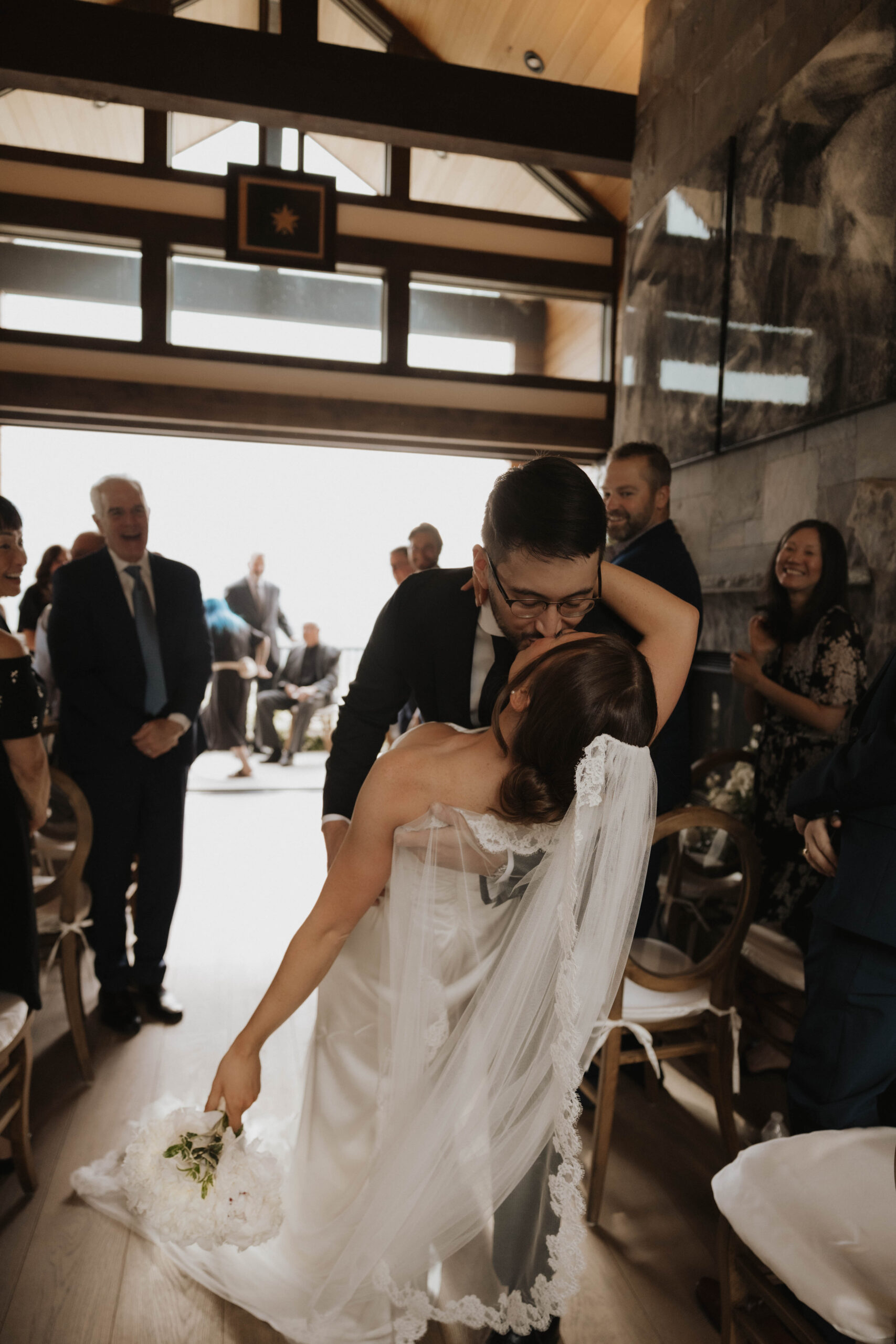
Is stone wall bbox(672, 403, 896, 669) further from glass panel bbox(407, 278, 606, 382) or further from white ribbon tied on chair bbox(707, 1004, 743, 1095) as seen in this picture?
glass panel bbox(407, 278, 606, 382)

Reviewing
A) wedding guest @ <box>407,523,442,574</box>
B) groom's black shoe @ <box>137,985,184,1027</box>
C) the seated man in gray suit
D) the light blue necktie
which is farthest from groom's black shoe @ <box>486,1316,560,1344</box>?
the seated man in gray suit

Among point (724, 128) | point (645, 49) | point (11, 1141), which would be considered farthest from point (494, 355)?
point (11, 1141)

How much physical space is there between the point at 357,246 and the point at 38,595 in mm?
3460

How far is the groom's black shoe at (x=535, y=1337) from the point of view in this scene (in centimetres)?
154

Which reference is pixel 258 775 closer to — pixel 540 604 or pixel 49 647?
pixel 49 647

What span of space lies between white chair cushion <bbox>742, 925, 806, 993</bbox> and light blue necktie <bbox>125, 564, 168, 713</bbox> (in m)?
2.01

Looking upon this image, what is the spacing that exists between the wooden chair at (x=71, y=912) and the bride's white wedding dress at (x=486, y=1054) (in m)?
Answer: 1.24

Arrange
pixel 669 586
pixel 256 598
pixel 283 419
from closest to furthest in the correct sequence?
1. pixel 669 586
2. pixel 283 419
3. pixel 256 598

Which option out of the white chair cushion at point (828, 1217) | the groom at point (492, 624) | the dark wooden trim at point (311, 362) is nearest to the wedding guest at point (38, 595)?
the dark wooden trim at point (311, 362)

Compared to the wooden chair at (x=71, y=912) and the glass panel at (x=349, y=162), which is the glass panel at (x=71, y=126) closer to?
the glass panel at (x=349, y=162)

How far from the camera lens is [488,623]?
1.55 metres

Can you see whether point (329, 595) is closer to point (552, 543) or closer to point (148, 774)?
point (148, 774)

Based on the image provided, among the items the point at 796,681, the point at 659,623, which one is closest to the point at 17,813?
the point at 659,623

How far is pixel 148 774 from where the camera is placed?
9.70 feet
